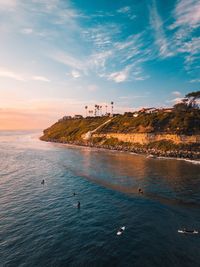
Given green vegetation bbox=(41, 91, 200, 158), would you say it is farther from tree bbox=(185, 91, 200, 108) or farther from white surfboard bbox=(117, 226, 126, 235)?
white surfboard bbox=(117, 226, 126, 235)

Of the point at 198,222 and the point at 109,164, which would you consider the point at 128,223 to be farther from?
the point at 109,164

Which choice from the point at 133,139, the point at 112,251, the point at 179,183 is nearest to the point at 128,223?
the point at 112,251

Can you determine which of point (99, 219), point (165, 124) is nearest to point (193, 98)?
point (165, 124)

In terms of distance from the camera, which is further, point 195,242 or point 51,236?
point 51,236

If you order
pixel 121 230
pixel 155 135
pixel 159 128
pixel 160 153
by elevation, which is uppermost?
pixel 159 128

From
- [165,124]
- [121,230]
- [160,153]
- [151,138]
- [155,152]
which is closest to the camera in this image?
[121,230]

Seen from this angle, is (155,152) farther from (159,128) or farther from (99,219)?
(99,219)
